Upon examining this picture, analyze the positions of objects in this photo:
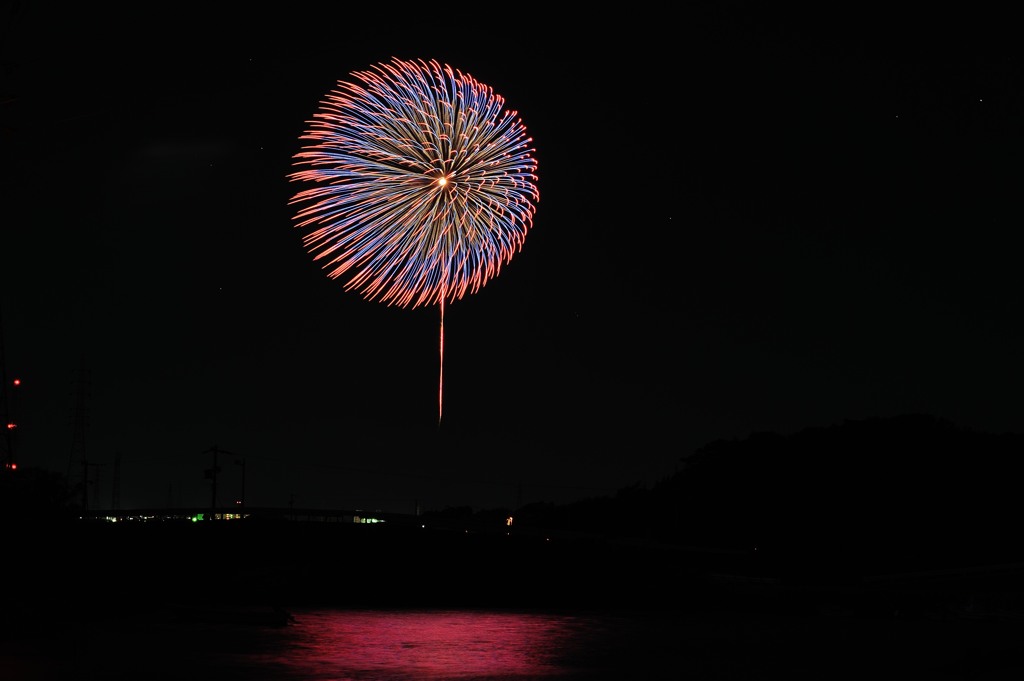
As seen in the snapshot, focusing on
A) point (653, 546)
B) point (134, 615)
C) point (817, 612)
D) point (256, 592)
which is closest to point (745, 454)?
point (653, 546)

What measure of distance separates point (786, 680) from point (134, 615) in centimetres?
4367

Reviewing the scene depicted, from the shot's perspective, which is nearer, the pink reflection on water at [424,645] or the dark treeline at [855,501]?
the pink reflection on water at [424,645]

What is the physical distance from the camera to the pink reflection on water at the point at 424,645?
5503 cm

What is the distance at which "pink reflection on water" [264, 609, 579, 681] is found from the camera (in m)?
55.0

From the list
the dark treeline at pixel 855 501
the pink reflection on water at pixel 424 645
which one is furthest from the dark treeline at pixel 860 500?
the pink reflection on water at pixel 424 645

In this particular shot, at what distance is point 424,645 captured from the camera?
6631 centimetres

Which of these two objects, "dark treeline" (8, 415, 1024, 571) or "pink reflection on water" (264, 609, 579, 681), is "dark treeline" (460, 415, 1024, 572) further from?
"pink reflection on water" (264, 609, 579, 681)

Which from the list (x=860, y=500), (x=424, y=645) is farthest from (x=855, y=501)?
(x=424, y=645)

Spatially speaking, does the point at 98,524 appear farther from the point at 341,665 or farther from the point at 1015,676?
the point at 1015,676

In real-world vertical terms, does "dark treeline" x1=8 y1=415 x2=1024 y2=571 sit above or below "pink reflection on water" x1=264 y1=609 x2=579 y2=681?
above

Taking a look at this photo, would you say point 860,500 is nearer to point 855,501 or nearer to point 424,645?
point 855,501

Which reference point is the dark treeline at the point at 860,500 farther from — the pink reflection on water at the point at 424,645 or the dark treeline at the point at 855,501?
the pink reflection on water at the point at 424,645

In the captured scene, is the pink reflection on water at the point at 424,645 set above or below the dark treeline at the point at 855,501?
below

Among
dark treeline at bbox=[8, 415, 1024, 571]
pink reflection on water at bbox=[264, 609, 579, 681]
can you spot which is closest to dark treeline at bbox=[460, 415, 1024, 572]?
dark treeline at bbox=[8, 415, 1024, 571]
